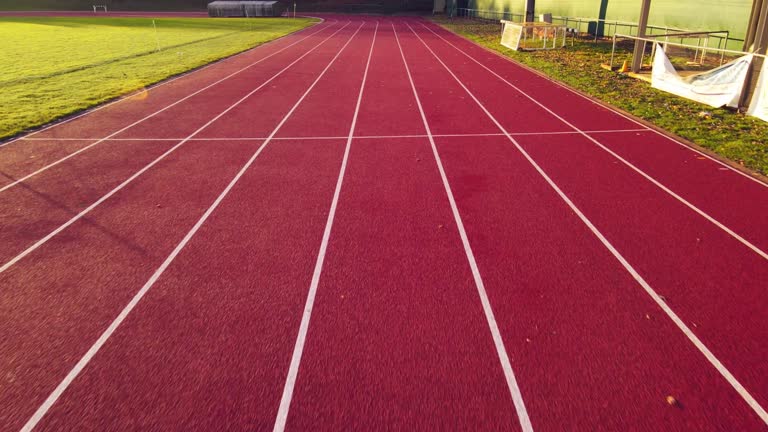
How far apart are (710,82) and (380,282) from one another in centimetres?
1019

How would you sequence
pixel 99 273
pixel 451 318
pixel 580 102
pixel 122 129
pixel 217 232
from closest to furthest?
pixel 451 318 < pixel 99 273 < pixel 217 232 < pixel 122 129 < pixel 580 102

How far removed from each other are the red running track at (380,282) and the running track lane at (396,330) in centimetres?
2

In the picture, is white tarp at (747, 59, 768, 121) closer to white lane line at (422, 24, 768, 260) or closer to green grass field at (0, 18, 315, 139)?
white lane line at (422, 24, 768, 260)

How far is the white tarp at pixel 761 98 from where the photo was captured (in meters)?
8.80

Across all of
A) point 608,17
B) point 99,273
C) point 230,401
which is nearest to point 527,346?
point 230,401

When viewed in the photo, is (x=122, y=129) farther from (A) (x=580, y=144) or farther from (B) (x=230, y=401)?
(A) (x=580, y=144)

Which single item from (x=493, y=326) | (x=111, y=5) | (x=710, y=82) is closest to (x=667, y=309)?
(x=493, y=326)

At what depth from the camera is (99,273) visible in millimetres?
4590

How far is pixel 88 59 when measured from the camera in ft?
59.1

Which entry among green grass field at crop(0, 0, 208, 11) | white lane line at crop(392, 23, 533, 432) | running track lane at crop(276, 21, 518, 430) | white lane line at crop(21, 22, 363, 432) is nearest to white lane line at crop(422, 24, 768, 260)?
white lane line at crop(392, 23, 533, 432)

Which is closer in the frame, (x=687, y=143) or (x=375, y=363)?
(x=375, y=363)

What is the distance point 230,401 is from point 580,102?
34.7 feet

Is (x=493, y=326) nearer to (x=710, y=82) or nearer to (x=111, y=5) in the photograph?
(x=710, y=82)

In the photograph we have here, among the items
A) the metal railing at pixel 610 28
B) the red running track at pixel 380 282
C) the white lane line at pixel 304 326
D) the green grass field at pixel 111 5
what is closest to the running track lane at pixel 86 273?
the red running track at pixel 380 282
